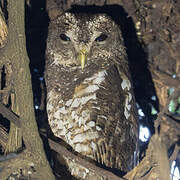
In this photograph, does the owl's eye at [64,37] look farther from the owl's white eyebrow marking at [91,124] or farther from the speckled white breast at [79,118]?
the owl's white eyebrow marking at [91,124]

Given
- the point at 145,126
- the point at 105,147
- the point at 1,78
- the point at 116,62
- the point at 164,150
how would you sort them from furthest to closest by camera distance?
1. the point at 145,126
2. the point at 116,62
3. the point at 105,147
4. the point at 1,78
5. the point at 164,150

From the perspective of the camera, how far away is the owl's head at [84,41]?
9.17 ft

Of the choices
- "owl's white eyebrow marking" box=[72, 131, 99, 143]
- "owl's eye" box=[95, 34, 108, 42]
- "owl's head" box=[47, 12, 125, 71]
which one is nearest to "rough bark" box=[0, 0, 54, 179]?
"owl's white eyebrow marking" box=[72, 131, 99, 143]

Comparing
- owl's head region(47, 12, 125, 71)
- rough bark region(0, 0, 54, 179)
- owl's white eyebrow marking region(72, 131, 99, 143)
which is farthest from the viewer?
owl's head region(47, 12, 125, 71)

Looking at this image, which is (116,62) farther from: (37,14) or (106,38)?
(37,14)

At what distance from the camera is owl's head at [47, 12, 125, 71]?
279 cm

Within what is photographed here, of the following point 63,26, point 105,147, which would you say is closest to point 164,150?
point 105,147

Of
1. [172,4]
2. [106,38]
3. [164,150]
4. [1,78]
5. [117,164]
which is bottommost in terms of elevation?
[117,164]

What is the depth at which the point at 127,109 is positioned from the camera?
2.84 m

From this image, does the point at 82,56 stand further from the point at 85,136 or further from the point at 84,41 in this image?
the point at 85,136

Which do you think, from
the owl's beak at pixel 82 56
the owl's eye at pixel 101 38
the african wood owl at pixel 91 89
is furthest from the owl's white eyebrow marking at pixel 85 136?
the owl's eye at pixel 101 38

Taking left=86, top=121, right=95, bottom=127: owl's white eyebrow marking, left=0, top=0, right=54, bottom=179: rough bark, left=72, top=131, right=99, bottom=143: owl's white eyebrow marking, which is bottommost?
left=72, top=131, right=99, bottom=143: owl's white eyebrow marking

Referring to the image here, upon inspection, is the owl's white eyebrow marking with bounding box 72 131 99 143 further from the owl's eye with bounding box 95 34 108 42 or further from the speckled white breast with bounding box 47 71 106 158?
the owl's eye with bounding box 95 34 108 42

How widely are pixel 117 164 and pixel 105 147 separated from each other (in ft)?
0.55
